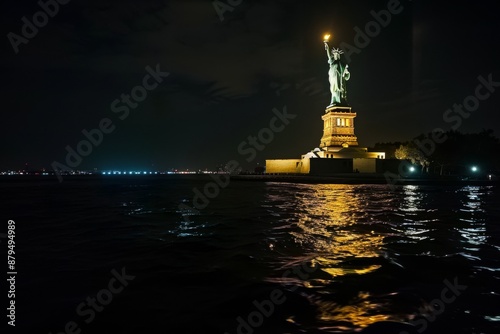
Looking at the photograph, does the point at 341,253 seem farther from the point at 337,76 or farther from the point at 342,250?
the point at 337,76

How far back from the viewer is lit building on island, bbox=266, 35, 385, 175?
63.2 m

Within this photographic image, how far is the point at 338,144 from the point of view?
66438mm

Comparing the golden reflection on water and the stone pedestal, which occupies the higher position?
the stone pedestal

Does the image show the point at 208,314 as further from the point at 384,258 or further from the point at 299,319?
the point at 384,258

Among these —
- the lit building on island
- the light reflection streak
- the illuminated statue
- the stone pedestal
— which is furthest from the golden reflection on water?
the illuminated statue

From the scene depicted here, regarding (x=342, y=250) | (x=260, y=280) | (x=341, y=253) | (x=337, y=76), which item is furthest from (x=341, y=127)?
(x=260, y=280)

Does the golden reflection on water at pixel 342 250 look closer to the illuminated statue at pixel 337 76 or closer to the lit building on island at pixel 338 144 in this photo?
the lit building on island at pixel 338 144

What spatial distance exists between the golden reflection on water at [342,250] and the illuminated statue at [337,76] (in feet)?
180

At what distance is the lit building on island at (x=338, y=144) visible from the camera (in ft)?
207

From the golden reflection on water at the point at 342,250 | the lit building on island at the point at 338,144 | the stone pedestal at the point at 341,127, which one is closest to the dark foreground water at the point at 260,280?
the golden reflection on water at the point at 342,250

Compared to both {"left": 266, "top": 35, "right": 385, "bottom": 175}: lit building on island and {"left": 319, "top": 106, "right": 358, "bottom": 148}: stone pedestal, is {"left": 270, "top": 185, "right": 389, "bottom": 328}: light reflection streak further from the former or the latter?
{"left": 319, "top": 106, "right": 358, "bottom": 148}: stone pedestal

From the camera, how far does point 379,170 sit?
63.5 m

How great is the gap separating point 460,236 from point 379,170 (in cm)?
5456

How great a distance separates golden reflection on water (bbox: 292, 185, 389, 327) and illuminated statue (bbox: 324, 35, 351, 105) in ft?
180
